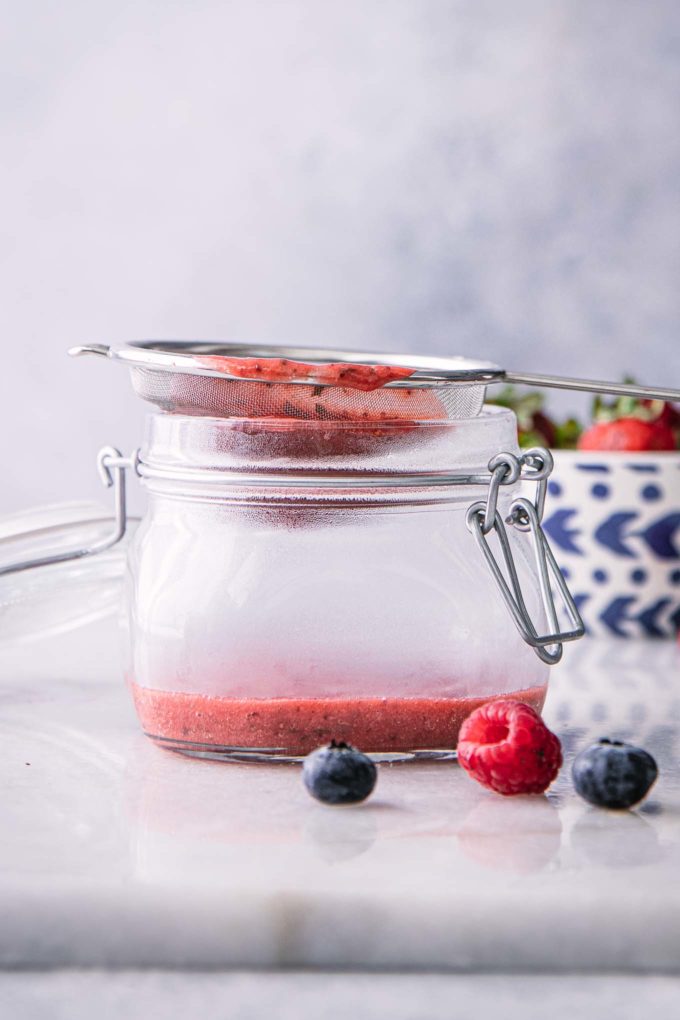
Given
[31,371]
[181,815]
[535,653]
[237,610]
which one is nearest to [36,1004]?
[181,815]

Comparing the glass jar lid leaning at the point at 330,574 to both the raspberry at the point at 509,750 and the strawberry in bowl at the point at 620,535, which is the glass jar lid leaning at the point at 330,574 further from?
the strawberry in bowl at the point at 620,535

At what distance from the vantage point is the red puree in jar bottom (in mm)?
724

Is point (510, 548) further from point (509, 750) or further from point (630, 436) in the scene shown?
point (630, 436)

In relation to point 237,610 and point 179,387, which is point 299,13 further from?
point 237,610

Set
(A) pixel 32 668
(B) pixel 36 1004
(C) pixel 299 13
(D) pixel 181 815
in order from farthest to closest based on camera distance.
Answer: (C) pixel 299 13 < (A) pixel 32 668 < (D) pixel 181 815 < (B) pixel 36 1004

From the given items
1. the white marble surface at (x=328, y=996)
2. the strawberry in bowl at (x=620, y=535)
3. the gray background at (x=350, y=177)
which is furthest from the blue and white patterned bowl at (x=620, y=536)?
the gray background at (x=350, y=177)

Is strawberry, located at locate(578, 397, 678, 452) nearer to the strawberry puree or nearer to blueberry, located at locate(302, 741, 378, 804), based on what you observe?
the strawberry puree

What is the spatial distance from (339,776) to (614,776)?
14cm

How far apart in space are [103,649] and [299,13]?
129 centimetres

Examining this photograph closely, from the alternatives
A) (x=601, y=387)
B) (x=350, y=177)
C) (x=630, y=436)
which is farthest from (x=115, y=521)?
(x=350, y=177)

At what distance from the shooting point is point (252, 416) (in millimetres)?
783

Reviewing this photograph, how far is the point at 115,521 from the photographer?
929mm

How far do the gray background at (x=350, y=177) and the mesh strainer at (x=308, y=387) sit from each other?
1277 millimetres

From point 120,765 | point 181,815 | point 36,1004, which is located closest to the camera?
point 36,1004
